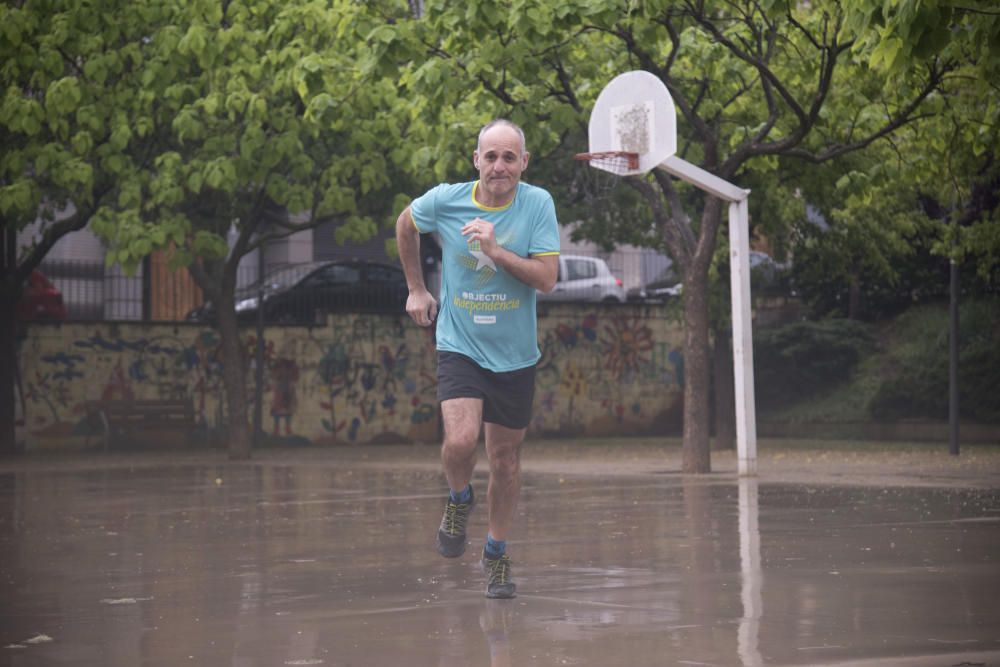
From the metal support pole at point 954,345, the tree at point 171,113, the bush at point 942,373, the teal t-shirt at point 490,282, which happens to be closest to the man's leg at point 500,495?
the teal t-shirt at point 490,282

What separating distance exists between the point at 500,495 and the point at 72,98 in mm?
13891

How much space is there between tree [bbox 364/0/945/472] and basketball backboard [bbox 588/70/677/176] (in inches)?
18.8

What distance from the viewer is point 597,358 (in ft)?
102

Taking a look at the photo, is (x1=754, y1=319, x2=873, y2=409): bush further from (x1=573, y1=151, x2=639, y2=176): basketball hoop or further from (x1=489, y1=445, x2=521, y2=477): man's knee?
(x1=489, y1=445, x2=521, y2=477): man's knee

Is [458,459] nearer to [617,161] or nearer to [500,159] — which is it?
[500,159]

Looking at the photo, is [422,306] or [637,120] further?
[637,120]

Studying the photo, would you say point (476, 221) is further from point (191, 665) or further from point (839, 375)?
point (839, 375)

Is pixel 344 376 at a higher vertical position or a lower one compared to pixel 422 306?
higher

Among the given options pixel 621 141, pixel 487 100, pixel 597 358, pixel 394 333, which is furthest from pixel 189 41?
pixel 597 358

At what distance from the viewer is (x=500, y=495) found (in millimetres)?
7512

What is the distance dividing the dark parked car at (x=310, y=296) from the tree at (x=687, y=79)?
10.1m

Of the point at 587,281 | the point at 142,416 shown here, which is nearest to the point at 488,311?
the point at 142,416

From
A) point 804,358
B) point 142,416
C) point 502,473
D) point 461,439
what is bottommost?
point 502,473

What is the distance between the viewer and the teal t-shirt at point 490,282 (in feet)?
23.8
